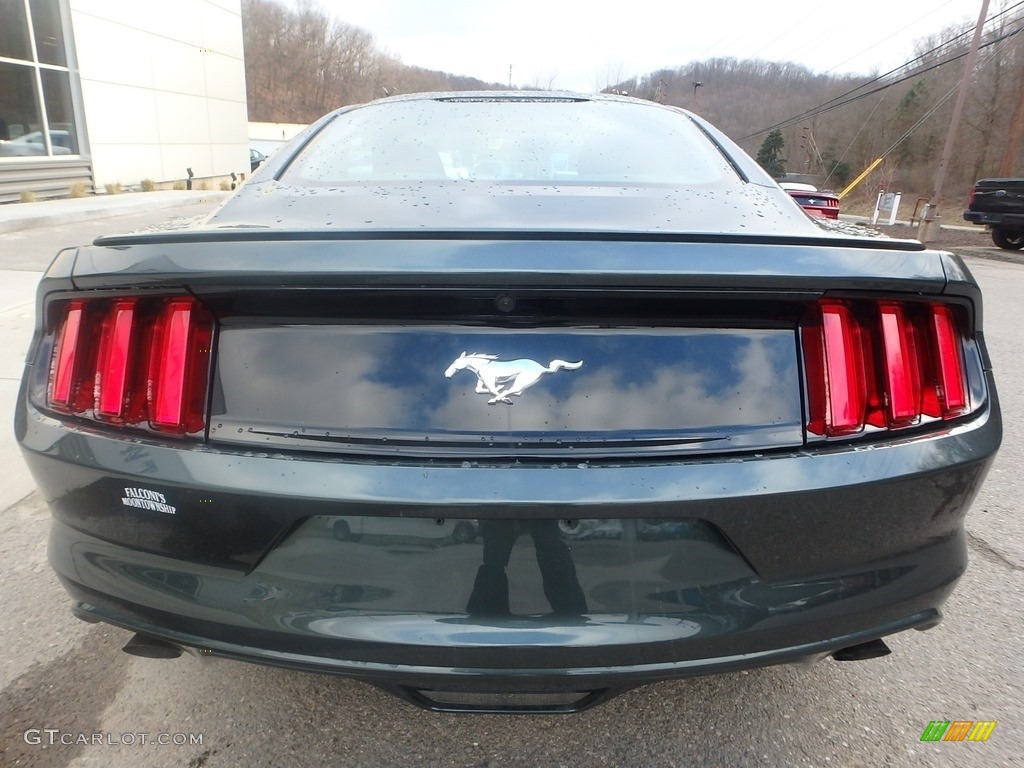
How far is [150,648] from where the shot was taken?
150 cm

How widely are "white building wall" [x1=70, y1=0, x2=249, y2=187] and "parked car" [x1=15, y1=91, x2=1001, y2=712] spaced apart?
1991 centimetres

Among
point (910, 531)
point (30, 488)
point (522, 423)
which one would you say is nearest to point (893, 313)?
point (910, 531)

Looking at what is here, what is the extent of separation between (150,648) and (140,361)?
0.67m

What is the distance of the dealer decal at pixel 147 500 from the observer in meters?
1.32

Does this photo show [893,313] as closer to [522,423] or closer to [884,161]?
[522,423]

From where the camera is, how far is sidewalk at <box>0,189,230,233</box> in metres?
11.3

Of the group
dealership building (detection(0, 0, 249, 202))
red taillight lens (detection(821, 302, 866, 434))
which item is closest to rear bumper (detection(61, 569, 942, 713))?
red taillight lens (detection(821, 302, 866, 434))

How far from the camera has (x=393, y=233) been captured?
1.30 meters

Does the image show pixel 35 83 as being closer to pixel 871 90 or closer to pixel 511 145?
pixel 511 145

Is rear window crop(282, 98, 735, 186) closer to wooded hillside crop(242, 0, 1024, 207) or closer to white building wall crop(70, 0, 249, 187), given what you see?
white building wall crop(70, 0, 249, 187)

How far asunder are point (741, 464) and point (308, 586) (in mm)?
902

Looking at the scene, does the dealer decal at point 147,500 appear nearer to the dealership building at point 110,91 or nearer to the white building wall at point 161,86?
the dealership building at point 110,91

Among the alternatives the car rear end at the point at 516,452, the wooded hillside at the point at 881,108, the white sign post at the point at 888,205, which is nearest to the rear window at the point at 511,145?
the car rear end at the point at 516,452

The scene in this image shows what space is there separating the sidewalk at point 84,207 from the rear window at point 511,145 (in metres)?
11.2
